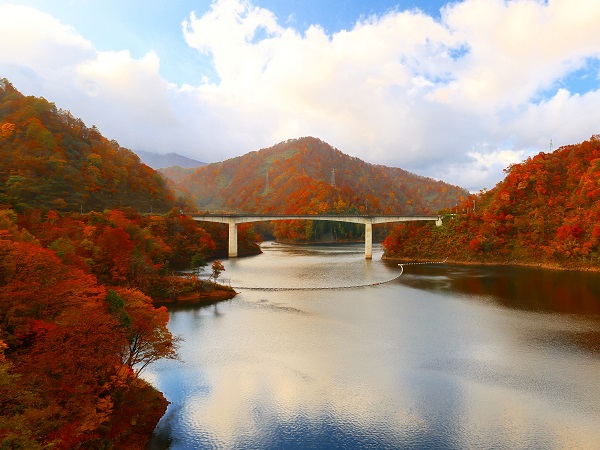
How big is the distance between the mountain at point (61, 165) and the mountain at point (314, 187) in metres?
57.0

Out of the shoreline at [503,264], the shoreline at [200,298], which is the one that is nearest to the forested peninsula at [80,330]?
the shoreline at [200,298]

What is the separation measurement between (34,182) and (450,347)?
4878 cm

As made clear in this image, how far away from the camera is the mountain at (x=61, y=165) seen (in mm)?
46562

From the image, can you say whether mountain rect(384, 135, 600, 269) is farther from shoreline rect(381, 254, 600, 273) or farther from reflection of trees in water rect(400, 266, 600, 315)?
reflection of trees in water rect(400, 266, 600, 315)

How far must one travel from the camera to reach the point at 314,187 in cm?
13450

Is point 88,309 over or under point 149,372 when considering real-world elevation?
over

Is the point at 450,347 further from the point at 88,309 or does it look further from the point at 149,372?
the point at 88,309

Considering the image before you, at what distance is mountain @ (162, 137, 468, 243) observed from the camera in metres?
131

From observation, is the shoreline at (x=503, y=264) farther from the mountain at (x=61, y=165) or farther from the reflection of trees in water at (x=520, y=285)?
the mountain at (x=61, y=165)

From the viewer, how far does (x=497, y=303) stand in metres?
35.0

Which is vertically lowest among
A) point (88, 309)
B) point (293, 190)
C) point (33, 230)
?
point (88, 309)

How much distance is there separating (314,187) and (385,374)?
384ft

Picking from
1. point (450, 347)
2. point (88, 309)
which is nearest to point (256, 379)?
point (88, 309)

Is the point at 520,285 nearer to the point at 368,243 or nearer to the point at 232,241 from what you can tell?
the point at 368,243
